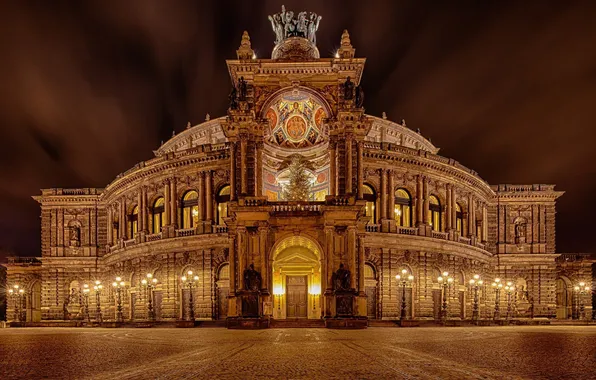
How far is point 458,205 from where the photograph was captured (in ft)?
164

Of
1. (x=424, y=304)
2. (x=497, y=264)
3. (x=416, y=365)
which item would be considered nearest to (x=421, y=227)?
(x=424, y=304)

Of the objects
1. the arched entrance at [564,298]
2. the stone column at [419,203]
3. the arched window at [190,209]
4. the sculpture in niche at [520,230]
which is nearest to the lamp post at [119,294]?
the arched window at [190,209]

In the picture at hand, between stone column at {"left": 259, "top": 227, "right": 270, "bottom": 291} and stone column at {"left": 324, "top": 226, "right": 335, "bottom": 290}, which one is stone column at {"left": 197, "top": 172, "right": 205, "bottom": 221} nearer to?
stone column at {"left": 259, "top": 227, "right": 270, "bottom": 291}

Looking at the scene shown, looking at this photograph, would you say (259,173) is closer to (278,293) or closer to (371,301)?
(278,293)

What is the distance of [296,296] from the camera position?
37969mm

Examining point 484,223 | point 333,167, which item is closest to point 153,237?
point 333,167

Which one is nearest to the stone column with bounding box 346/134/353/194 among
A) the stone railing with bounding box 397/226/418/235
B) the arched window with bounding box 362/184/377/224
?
the arched window with bounding box 362/184/377/224

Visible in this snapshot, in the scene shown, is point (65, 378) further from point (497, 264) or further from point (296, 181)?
point (497, 264)

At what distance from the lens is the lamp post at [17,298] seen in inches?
2290

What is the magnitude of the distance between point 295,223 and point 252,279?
13.3ft

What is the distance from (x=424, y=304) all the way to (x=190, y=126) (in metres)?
30.0

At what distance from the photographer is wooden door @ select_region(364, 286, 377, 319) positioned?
4231 cm

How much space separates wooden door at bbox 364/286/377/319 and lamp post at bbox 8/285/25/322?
36.5 metres

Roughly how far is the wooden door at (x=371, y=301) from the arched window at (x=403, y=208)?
18.8 ft
